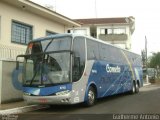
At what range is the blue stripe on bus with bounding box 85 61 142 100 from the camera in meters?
18.5

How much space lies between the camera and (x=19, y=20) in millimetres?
23500

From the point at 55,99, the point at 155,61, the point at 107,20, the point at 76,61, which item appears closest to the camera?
the point at 55,99

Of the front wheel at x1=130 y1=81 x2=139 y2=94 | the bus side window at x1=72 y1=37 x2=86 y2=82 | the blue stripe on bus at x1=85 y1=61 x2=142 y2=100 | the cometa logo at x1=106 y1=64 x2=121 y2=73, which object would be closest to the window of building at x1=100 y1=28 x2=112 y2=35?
the front wheel at x1=130 y1=81 x2=139 y2=94

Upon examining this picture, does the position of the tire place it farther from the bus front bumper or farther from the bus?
the bus front bumper

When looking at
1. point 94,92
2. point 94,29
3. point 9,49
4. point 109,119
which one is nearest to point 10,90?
point 9,49

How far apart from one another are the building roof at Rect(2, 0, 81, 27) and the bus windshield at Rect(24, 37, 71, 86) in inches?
249

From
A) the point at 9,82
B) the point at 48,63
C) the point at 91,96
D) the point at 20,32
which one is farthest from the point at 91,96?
the point at 20,32

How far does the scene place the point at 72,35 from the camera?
53.5ft

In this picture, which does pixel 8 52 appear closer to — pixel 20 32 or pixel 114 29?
pixel 20 32

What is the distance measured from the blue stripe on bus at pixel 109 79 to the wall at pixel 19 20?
6.45m

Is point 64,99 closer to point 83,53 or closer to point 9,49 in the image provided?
point 83,53

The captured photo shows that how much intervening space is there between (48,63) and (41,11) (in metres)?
9.69

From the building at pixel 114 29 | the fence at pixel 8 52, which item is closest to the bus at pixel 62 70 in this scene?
the fence at pixel 8 52

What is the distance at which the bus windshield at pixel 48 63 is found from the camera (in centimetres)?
1564
